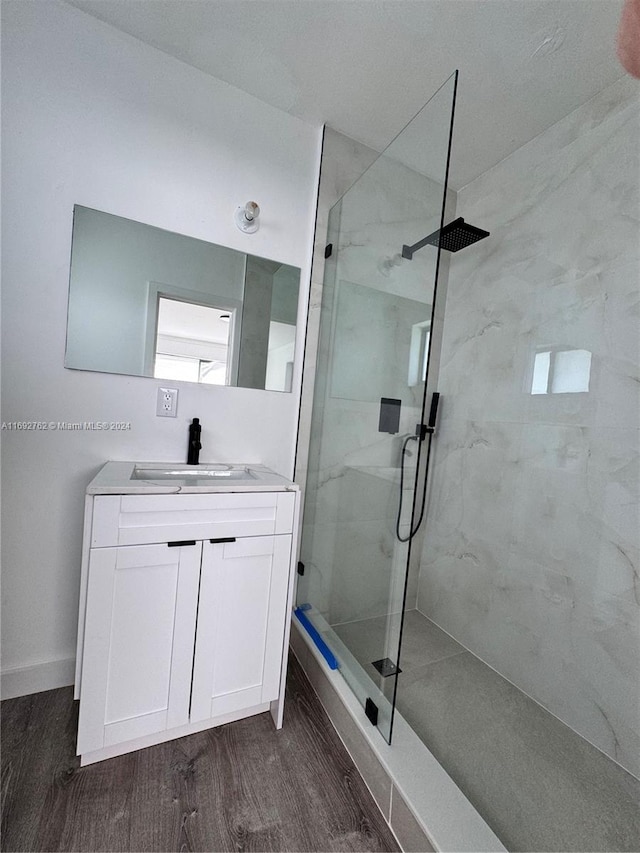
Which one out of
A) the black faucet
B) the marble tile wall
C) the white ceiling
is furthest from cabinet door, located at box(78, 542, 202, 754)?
the white ceiling

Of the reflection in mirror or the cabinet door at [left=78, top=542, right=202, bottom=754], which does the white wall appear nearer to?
the reflection in mirror

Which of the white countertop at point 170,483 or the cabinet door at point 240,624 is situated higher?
the white countertop at point 170,483

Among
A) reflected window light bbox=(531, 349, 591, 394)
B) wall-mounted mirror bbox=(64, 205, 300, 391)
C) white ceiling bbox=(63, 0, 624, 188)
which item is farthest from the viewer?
reflected window light bbox=(531, 349, 591, 394)

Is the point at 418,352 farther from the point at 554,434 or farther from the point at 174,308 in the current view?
the point at 174,308

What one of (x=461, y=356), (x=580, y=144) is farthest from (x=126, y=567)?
(x=580, y=144)

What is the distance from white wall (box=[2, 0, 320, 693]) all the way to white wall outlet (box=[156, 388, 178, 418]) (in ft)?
0.09

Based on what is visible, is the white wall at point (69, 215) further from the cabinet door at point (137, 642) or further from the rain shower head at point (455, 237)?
the rain shower head at point (455, 237)

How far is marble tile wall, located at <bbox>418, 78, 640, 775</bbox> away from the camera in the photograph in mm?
1402

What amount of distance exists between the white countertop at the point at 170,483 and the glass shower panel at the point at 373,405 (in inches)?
13.5

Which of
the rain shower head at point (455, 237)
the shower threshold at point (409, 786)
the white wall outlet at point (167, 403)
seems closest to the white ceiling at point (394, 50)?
the rain shower head at point (455, 237)

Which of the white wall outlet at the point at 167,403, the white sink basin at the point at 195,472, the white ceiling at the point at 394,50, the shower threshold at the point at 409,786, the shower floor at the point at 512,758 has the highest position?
the white ceiling at the point at 394,50

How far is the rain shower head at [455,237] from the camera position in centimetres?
126

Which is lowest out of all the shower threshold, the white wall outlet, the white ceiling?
the shower threshold

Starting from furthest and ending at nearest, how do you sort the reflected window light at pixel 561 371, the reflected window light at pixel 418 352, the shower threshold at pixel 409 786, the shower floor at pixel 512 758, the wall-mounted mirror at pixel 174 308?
the reflected window light at pixel 561 371, the wall-mounted mirror at pixel 174 308, the reflected window light at pixel 418 352, the shower floor at pixel 512 758, the shower threshold at pixel 409 786
